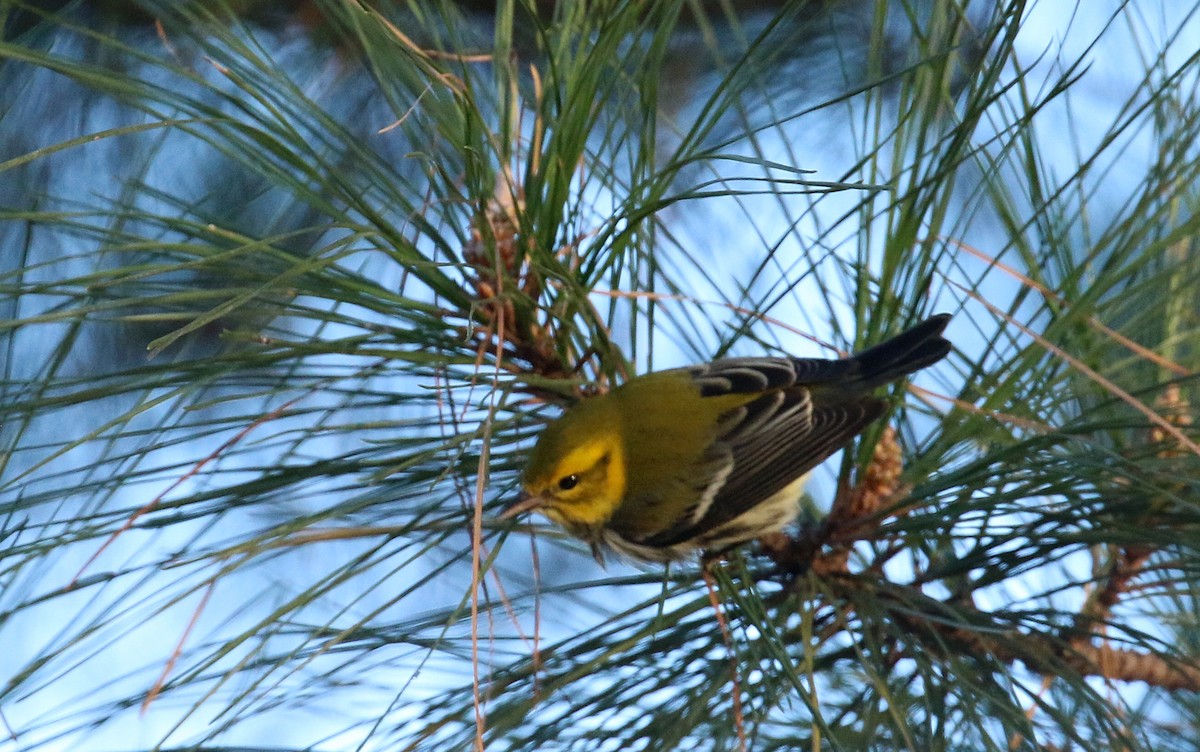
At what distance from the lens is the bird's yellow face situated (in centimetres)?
97

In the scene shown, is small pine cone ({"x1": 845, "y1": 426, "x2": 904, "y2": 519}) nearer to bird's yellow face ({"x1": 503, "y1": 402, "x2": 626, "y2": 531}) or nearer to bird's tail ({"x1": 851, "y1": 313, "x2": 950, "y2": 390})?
bird's tail ({"x1": 851, "y1": 313, "x2": 950, "y2": 390})

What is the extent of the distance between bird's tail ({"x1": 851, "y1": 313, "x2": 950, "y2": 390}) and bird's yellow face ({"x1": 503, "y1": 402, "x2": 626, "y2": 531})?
22 cm

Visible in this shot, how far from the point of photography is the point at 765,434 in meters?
1.24

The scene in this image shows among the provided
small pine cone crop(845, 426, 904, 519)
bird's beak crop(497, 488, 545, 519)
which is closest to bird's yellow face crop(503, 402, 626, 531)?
bird's beak crop(497, 488, 545, 519)

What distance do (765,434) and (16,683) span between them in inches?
29.9

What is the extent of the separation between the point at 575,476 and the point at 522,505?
11 centimetres

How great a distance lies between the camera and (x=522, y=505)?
962 millimetres

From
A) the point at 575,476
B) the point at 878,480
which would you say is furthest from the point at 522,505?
the point at 878,480

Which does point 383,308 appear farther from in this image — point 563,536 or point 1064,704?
point 1064,704

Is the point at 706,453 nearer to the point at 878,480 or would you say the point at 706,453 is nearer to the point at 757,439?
the point at 757,439

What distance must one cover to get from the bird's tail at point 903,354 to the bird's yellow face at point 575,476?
0.22 metres

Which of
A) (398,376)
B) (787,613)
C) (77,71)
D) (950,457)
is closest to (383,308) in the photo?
(398,376)

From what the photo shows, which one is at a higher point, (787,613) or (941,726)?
(787,613)

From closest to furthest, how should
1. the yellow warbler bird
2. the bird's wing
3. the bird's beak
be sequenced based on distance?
1. the bird's beak
2. the yellow warbler bird
3. the bird's wing
